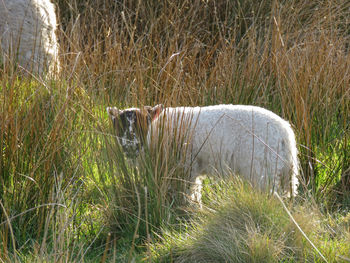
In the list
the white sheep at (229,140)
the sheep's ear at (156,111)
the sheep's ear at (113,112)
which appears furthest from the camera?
the sheep's ear at (113,112)

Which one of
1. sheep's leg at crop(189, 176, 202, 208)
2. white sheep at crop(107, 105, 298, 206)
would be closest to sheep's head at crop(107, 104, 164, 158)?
white sheep at crop(107, 105, 298, 206)

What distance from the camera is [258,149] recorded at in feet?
11.2

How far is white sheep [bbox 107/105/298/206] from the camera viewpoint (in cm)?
333

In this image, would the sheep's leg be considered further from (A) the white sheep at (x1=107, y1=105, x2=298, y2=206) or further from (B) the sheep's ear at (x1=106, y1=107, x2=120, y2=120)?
(B) the sheep's ear at (x1=106, y1=107, x2=120, y2=120)

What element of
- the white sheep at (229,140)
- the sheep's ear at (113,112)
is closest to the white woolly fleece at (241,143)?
the white sheep at (229,140)

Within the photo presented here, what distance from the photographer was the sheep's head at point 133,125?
342cm

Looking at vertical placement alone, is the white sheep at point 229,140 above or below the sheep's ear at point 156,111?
below

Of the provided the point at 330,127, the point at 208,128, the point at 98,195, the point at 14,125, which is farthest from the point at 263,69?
the point at 14,125

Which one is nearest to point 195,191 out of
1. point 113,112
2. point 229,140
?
point 229,140

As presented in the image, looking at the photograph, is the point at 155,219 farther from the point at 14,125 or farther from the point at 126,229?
the point at 14,125

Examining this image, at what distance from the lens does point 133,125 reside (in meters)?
3.73

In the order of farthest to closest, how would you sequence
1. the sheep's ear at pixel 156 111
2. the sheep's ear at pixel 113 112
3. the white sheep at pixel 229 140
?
the sheep's ear at pixel 113 112 < the sheep's ear at pixel 156 111 < the white sheep at pixel 229 140

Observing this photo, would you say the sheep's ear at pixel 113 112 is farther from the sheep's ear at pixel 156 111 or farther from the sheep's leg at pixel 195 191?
the sheep's leg at pixel 195 191

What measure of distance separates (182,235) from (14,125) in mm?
1253
